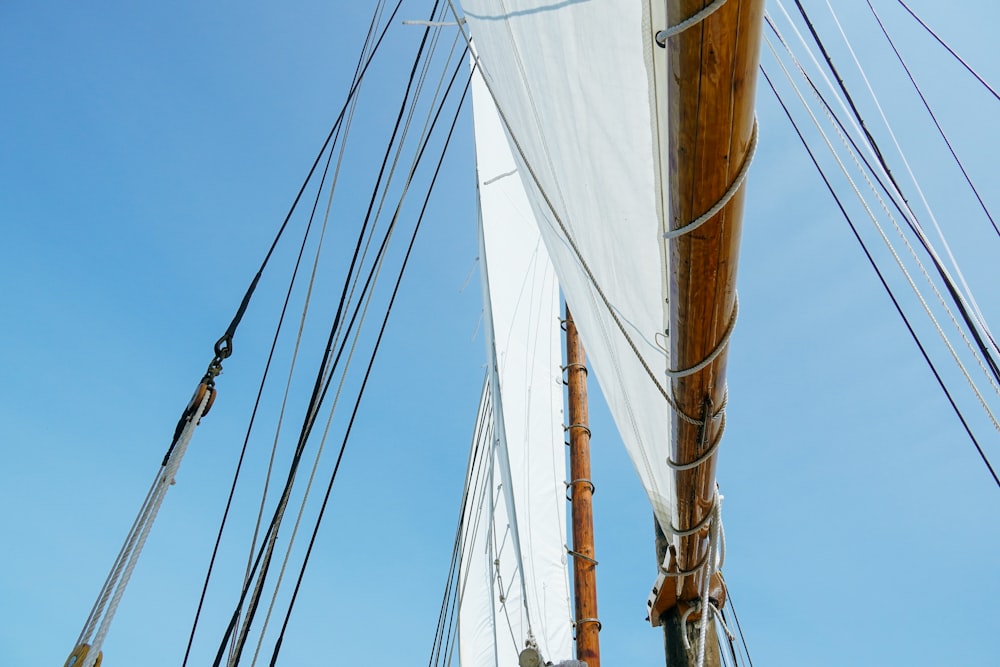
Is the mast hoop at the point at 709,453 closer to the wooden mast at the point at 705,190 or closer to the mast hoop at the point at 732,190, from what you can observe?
the wooden mast at the point at 705,190

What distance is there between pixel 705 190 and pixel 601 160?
0.43m

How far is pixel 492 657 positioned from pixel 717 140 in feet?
21.4

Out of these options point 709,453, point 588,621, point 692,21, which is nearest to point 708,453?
point 709,453

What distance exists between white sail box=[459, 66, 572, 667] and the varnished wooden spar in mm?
2437

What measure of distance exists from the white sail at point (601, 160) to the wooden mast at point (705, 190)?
0.11 meters

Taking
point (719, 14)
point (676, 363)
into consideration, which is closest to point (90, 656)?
point (676, 363)

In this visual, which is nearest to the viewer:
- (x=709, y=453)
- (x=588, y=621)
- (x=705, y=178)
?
(x=705, y=178)

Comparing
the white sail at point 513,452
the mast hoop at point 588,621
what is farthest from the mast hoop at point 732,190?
the mast hoop at point 588,621

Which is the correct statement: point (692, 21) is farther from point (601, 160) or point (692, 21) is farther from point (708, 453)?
point (708, 453)

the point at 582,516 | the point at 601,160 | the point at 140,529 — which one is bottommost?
the point at 140,529

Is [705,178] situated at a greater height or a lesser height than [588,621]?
lesser

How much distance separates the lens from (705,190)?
1.27 meters

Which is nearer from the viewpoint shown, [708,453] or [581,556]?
[708,453]

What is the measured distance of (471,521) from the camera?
A: 6.66m
